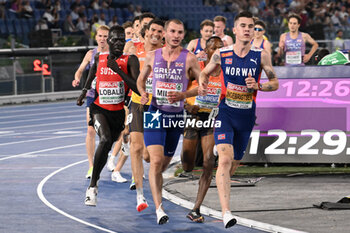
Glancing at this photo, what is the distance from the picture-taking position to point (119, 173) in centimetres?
1238

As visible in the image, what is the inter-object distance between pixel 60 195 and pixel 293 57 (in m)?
9.11

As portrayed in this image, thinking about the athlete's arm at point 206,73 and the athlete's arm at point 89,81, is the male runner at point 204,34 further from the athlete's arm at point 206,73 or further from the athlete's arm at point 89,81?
the athlete's arm at point 206,73

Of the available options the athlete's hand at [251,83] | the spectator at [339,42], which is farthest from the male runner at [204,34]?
the spectator at [339,42]

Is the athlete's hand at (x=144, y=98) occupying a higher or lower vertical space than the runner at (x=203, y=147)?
higher

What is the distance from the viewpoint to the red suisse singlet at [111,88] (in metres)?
10.1

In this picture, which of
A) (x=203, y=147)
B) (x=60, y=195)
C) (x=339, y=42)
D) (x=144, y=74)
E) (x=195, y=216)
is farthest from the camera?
(x=339, y=42)

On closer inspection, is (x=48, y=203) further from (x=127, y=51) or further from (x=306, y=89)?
(x=306, y=89)

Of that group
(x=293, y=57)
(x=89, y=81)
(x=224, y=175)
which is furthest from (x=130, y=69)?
(x=293, y=57)

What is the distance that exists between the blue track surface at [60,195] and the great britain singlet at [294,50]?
514 cm

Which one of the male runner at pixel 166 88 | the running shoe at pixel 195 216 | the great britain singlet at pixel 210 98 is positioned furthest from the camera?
the great britain singlet at pixel 210 98

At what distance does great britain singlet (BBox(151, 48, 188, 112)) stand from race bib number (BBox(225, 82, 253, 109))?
1.67 feet

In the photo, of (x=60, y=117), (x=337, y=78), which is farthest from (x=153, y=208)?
(x=60, y=117)

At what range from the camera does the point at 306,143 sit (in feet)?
40.8

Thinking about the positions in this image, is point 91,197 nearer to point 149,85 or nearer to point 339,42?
point 149,85
